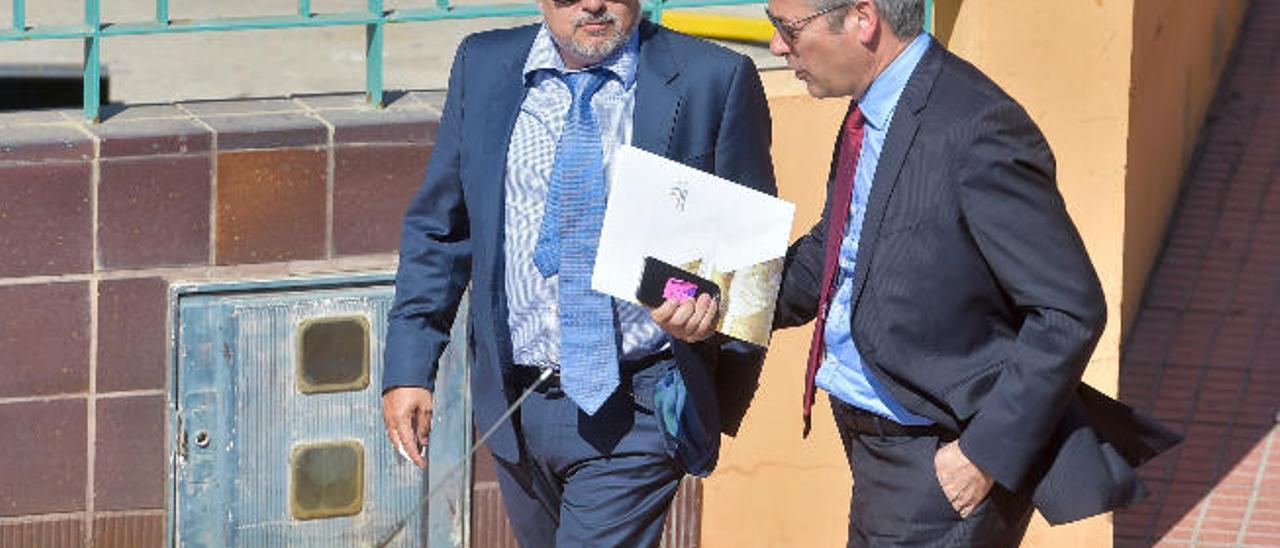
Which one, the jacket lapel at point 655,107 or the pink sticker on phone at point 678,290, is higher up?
the jacket lapel at point 655,107

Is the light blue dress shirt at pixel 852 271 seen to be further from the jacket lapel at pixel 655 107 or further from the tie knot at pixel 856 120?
the jacket lapel at pixel 655 107

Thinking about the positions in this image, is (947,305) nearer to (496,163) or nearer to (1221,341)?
(496,163)

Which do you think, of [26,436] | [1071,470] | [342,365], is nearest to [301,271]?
[342,365]


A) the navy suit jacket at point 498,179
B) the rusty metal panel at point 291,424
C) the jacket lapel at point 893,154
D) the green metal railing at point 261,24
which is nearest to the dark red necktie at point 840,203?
the jacket lapel at point 893,154

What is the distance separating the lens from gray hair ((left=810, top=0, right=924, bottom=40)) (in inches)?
191

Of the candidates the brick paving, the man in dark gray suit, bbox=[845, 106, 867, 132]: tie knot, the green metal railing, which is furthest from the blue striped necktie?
the brick paving

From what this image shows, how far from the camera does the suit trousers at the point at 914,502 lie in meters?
4.93

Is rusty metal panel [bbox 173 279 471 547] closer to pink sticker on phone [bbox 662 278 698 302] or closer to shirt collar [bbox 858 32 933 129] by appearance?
pink sticker on phone [bbox 662 278 698 302]

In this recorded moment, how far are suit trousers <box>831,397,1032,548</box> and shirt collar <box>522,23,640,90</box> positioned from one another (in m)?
0.80

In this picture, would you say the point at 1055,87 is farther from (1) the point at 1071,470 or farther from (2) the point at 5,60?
(2) the point at 5,60

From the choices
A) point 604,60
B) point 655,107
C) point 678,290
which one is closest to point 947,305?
point 678,290

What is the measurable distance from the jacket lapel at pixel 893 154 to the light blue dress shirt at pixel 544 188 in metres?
0.66

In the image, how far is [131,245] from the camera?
6.63m

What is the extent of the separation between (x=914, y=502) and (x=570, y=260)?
85cm
